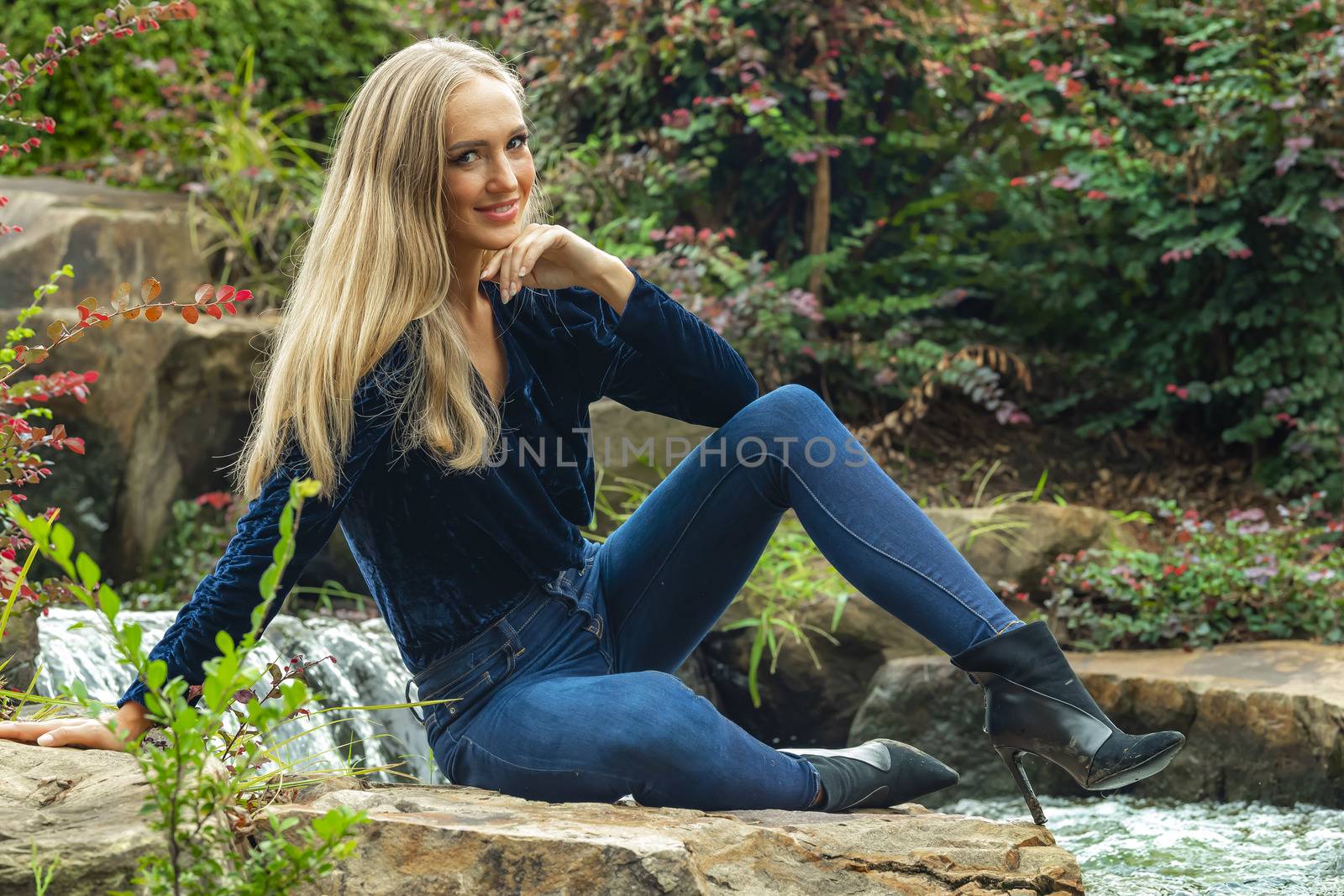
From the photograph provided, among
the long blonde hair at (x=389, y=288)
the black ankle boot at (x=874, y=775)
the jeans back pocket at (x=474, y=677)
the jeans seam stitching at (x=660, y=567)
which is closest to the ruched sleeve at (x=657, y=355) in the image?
the jeans seam stitching at (x=660, y=567)

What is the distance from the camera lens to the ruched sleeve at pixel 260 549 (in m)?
1.96

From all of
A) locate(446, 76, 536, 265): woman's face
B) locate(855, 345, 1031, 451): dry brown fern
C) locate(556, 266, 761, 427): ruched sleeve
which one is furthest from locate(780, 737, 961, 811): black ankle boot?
locate(855, 345, 1031, 451): dry brown fern

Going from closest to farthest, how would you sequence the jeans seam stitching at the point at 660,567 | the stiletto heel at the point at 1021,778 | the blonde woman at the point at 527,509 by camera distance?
the blonde woman at the point at 527,509 → the stiletto heel at the point at 1021,778 → the jeans seam stitching at the point at 660,567

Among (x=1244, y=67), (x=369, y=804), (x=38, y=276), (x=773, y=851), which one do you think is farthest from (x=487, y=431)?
(x=1244, y=67)

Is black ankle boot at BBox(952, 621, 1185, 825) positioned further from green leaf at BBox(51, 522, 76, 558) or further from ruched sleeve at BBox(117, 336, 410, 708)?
green leaf at BBox(51, 522, 76, 558)

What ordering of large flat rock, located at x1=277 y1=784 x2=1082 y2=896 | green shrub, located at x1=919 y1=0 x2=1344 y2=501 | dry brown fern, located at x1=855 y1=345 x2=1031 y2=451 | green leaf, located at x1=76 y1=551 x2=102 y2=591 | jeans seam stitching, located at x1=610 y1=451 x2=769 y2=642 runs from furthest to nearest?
dry brown fern, located at x1=855 y1=345 x2=1031 y2=451, green shrub, located at x1=919 y1=0 x2=1344 y2=501, jeans seam stitching, located at x1=610 y1=451 x2=769 y2=642, large flat rock, located at x1=277 y1=784 x2=1082 y2=896, green leaf, located at x1=76 y1=551 x2=102 y2=591

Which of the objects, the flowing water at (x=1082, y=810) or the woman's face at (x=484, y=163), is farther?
the flowing water at (x=1082, y=810)

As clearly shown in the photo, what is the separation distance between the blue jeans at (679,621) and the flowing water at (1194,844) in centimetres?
85

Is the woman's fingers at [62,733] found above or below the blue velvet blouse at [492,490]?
below

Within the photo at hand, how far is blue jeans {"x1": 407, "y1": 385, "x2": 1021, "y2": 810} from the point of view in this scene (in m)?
2.07

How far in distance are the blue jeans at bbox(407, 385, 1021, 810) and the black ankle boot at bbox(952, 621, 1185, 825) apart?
0.04m

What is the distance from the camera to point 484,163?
227cm

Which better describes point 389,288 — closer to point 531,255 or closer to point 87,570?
point 531,255

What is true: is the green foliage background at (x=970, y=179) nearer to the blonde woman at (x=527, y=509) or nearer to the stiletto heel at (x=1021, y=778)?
the blonde woman at (x=527, y=509)
